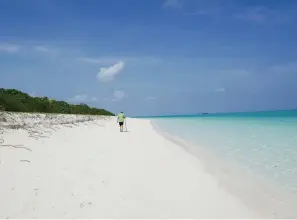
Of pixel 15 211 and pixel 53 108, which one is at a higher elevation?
pixel 53 108

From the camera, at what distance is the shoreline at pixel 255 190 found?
4380 millimetres

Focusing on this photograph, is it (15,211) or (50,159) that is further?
(50,159)

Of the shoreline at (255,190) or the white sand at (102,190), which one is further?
the shoreline at (255,190)

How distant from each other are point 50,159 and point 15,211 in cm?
276

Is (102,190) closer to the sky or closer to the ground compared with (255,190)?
closer to the sky

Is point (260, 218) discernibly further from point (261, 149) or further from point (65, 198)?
point (261, 149)

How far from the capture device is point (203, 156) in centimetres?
954

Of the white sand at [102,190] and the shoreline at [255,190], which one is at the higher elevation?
the white sand at [102,190]

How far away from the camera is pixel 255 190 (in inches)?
216

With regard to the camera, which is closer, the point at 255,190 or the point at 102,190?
the point at 102,190

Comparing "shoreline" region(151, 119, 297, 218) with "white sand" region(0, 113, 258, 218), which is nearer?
"white sand" region(0, 113, 258, 218)

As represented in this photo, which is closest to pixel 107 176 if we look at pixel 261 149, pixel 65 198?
pixel 65 198

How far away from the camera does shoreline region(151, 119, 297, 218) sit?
4.38 meters

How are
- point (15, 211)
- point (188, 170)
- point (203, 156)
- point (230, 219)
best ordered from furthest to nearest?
point (203, 156) < point (188, 170) < point (230, 219) < point (15, 211)
